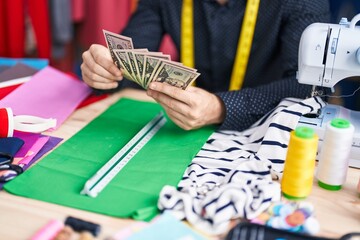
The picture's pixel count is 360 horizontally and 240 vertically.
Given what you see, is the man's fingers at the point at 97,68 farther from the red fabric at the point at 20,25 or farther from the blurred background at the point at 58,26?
the red fabric at the point at 20,25

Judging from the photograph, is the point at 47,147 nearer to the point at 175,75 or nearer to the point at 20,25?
the point at 175,75

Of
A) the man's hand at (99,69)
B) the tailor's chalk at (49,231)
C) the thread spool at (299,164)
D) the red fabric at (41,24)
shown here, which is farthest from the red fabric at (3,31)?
the thread spool at (299,164)

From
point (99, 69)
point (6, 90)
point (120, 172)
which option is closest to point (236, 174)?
point (120, 172)

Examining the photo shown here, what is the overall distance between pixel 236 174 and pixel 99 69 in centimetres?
53

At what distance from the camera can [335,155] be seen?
3.37 ft

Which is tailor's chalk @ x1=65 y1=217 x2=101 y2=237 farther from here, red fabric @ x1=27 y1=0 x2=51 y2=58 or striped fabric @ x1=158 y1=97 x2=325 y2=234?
red fabric @ x1=27 y1=0 x2=51 y2=58

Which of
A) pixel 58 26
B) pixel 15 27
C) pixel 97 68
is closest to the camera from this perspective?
pixel 97 68

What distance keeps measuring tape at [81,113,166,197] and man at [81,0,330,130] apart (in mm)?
91

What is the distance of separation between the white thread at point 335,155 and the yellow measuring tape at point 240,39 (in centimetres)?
61

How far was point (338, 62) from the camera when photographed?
1.14 meters

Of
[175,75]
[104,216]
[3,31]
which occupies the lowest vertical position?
[104,216]

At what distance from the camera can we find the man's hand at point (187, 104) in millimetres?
1221

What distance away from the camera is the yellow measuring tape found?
1548mm

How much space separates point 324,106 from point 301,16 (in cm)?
33
